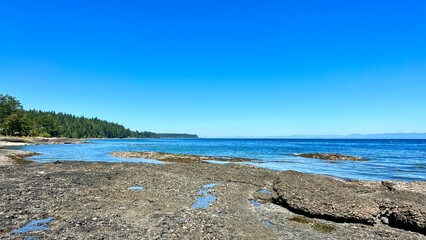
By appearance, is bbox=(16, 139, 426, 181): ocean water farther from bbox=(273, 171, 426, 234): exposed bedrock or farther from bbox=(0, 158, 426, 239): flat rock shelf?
bbox=(0, 158, 426, 239): flat rock shelf

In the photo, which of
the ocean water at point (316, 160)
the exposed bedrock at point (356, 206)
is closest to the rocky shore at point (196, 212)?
the exposed bedrock at point (356, 206)

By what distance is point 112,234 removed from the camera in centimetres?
1208

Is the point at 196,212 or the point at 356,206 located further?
the point at 356,206

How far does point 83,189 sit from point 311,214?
15.8 metres

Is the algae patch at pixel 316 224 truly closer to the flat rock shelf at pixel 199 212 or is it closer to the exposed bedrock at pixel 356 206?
the flat rock shelf at pixel 199 212

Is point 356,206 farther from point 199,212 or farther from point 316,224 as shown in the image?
point 199,212

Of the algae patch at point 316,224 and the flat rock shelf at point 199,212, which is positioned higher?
the flat rock shelf at point 199,212

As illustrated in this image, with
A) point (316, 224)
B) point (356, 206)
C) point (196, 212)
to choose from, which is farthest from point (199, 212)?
point (356, 206)

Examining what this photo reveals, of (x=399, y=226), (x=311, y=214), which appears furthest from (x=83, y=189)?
(x=399, y=226)

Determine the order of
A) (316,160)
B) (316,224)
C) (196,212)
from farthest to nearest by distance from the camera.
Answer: (316,160) → (196,212) → (316,224)

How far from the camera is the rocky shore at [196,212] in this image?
41.8 ft

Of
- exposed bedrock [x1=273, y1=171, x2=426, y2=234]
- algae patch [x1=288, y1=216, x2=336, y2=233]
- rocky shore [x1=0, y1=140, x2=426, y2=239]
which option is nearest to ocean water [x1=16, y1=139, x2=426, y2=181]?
rocky shore [x1=0, y1=140, x2=426, y2=239]

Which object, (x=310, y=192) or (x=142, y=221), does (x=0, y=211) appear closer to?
(x=142, y=221)

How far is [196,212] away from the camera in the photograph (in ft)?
52.4
